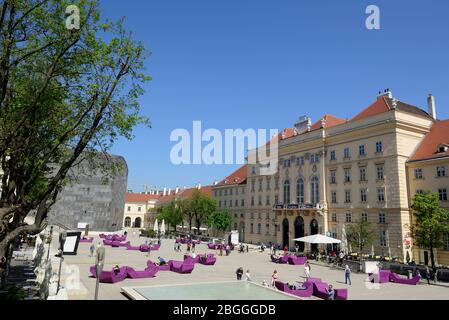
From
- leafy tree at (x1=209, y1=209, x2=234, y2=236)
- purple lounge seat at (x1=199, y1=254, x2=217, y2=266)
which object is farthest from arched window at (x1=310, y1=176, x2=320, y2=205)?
purple lounge seat at (x1=199, y1=254, x2=217, y2=266)

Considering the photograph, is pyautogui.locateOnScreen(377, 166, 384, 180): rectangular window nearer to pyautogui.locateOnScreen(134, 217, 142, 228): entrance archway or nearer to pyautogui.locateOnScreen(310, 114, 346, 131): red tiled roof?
pyautogui.locateOnScreen(310, 114, 346, 131): red tiled roof

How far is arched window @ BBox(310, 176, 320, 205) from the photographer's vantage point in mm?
46916

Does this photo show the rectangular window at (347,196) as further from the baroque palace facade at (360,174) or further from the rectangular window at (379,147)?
the rectangular window at (379,147)

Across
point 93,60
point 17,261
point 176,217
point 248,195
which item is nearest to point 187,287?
point 93,60

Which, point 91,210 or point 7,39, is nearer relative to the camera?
point 7,39

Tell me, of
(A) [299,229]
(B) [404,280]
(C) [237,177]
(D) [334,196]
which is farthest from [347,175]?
(C) [237,177]

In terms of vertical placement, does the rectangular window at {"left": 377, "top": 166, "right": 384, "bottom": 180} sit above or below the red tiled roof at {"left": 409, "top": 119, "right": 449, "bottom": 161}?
below

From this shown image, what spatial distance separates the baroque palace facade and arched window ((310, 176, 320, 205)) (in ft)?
0.45

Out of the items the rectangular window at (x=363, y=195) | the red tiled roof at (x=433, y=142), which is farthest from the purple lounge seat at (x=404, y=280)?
the rectangular window at (x=363, y=195)

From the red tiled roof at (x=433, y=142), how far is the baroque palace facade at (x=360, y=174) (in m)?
0.11

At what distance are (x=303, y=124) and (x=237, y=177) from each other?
23.6 m

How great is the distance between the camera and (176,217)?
75.5m
